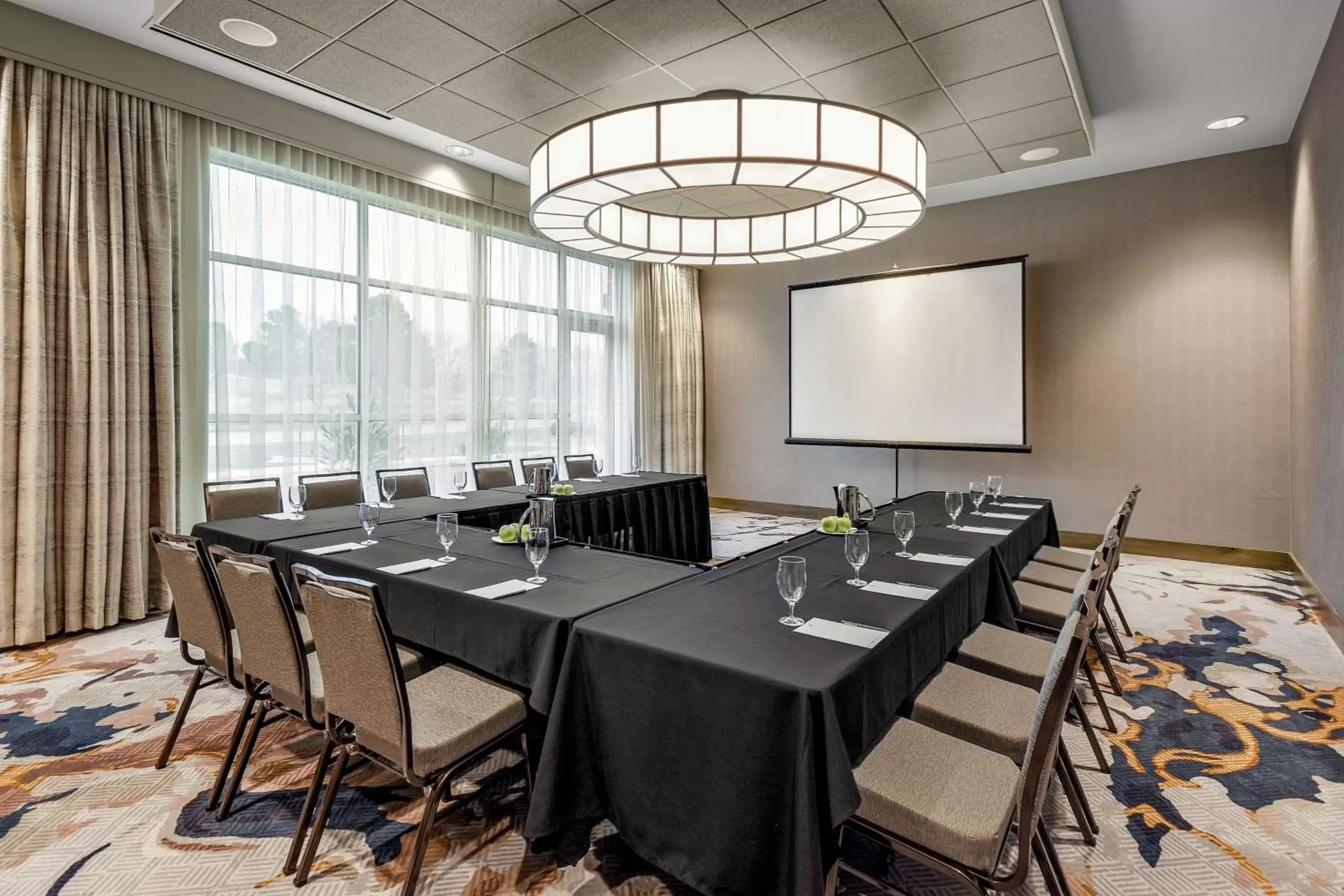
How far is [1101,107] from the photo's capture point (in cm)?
467

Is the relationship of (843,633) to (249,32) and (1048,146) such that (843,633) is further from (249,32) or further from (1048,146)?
(1048,146)

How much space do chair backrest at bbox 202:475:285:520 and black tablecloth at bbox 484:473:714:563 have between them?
1152 millimetres

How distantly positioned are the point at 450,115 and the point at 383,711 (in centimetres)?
384

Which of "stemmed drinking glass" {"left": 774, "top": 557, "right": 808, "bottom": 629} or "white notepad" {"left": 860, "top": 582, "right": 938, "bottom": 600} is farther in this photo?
"white notepad" {"left": 860, "top": 582, "right": 938, "bottom": 600}

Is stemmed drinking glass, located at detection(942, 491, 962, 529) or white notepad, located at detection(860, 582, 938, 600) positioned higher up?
stemmed drinking glass, located at detection(942, 491, 962, 529)

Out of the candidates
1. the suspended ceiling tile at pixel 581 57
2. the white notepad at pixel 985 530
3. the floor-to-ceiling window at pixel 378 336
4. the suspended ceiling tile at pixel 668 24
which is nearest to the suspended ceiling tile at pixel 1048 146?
the suspended ceiling tile at pixel 668 24

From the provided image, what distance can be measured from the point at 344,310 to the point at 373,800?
397cm

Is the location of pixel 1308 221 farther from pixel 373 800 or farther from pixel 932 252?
pixel 373 800

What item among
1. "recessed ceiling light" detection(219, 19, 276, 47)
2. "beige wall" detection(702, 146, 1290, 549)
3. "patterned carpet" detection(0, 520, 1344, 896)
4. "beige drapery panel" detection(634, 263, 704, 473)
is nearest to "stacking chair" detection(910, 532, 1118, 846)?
"patterned carpet" detection(0, 520, 1344, 896)

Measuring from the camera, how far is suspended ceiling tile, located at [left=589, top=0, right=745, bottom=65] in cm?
302

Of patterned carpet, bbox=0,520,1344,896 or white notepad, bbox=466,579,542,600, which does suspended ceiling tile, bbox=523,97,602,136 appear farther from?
patterned carpet, bbox=0,520,1344,896

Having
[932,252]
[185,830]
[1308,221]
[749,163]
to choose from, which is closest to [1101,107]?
[1308,221]

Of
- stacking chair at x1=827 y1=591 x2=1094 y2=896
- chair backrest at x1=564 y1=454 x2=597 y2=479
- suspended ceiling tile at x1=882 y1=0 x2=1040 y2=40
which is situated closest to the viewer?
stacking chair at x1=827 y1=591 x2=1094 y2=896

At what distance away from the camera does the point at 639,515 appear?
4938 millimetres
